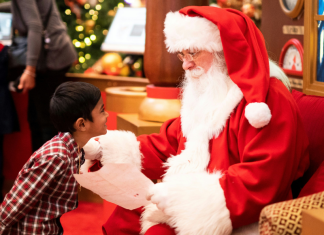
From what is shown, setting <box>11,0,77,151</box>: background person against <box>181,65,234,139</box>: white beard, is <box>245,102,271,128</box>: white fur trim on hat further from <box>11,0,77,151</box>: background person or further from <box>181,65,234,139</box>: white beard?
<box>11,0,77,151</box>: background person

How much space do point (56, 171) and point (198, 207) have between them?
50 centimetres

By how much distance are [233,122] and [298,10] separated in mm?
972

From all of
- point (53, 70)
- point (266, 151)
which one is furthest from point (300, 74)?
point (53, 70)

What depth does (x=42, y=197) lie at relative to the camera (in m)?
1.41

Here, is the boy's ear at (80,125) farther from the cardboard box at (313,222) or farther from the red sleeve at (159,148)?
the cardboard box at (313,222)

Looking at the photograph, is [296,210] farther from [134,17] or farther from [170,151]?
[134,17]

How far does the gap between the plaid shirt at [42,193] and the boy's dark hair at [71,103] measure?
2.9 inches

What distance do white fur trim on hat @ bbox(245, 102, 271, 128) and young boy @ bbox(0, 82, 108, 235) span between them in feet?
→ 1.95

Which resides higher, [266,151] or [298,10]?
[298,10]

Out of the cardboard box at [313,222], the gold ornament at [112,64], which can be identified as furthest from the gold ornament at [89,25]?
the cardboard box at [313,222]

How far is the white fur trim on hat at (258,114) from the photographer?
122 cm

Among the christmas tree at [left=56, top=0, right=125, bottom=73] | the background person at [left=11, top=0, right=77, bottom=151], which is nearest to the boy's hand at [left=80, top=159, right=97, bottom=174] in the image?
the background person at [left=11, top=0, right=77, bottom=151]

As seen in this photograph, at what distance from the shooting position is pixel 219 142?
1390 mm

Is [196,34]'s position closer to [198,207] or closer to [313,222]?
[198,207]
